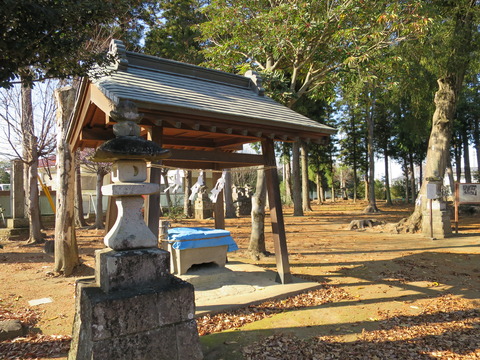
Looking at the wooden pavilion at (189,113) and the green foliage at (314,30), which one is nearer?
the wooden pavilion at (189,113)

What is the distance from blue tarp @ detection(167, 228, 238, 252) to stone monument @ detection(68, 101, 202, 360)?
→ 2.84 m

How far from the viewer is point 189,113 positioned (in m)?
5.08

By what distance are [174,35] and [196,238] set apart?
13364 millimetres

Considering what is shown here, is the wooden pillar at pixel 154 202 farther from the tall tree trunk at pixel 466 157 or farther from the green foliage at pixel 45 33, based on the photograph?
the tall tree trunk at pixel 466 157

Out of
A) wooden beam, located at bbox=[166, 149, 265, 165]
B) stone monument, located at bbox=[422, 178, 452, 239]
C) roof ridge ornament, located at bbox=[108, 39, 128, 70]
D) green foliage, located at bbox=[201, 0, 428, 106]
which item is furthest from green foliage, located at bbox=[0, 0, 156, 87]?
stone monument, located at bbox=[422, 178, 452, 239]

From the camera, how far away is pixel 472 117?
28469 millimetres

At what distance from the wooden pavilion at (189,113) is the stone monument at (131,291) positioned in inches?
57.5

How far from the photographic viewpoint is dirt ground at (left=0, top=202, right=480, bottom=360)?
3.95 metres

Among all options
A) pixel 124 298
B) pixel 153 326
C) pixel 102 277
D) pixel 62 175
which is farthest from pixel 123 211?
pixel 62 175

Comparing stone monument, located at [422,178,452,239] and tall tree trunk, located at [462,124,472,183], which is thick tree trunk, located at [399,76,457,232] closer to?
stone monument, located at [422,178,452,239]

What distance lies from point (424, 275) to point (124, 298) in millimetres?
6693

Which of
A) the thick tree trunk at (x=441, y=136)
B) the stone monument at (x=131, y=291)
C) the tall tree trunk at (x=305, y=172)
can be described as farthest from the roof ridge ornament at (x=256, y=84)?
the tall tree trunk at (x=305, y=172)

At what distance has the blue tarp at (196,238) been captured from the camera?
623cm

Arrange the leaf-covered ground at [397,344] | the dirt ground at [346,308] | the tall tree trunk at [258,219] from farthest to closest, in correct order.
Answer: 1. the tall tree trunk at [258,219]
2. the dirt ground at [346,308]
3. the leaf-covered ground at [397,344]
